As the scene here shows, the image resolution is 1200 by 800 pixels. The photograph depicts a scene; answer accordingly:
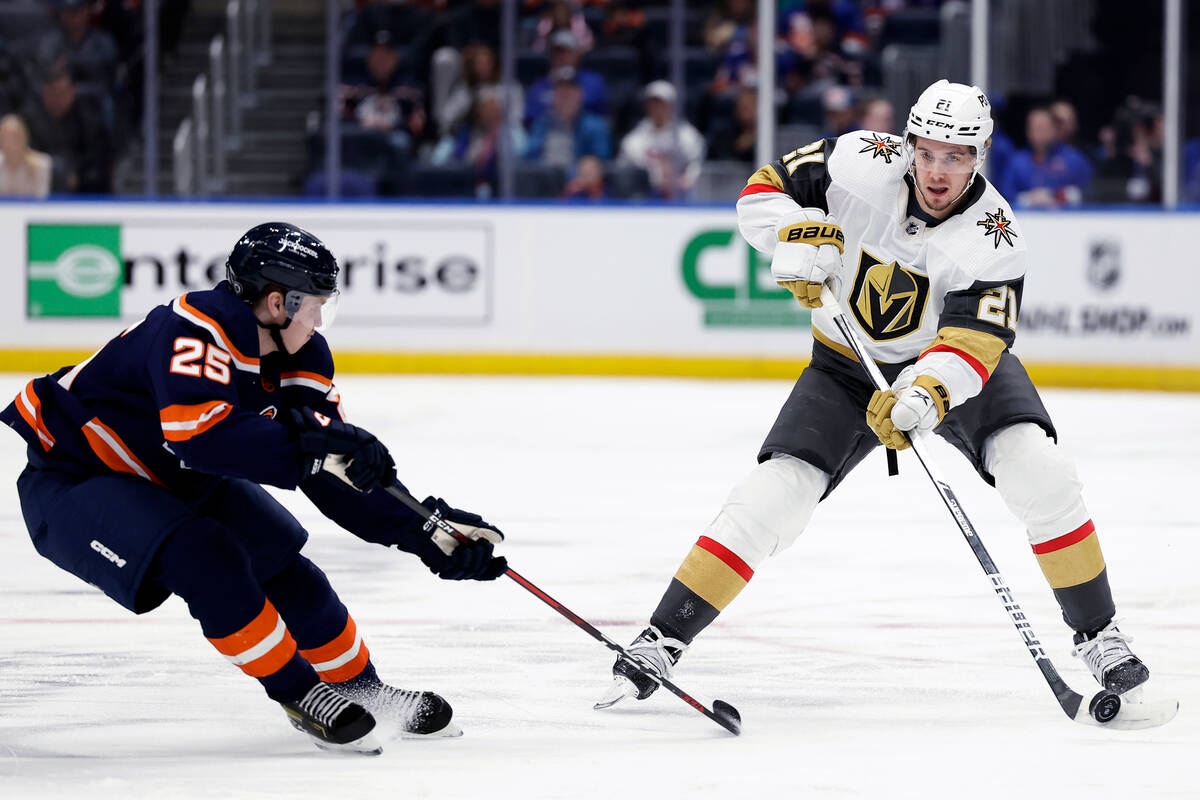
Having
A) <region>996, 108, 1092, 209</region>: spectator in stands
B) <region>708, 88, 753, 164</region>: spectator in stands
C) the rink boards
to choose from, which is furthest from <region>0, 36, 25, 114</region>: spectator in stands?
<region>996, 108, 1092, 209</region>: spectator in stands

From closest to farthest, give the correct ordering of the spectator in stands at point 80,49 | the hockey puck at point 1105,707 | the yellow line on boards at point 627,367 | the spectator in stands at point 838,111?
the hockey puck at point 1105,707, the yellow line on boards at point 627,367, the spectator in stands at point 80,49, the spectator in stands at point 838,111

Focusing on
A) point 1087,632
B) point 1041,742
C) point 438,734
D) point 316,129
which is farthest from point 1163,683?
point 316,129

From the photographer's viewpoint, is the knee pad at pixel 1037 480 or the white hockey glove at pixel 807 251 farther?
the white hockey glove at pixel 807 251

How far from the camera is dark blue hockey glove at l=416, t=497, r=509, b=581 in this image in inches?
117

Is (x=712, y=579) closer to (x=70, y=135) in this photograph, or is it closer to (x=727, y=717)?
(x=727, y=717)

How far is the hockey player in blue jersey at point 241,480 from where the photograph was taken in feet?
8.96

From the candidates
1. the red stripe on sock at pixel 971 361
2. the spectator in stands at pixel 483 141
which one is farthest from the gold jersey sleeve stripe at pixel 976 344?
the spectator in stands at pixel 483 141

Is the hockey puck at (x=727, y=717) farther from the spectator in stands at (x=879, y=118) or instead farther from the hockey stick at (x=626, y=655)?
the spectator in stands at (x=879, y=118)

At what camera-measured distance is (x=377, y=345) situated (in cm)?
892

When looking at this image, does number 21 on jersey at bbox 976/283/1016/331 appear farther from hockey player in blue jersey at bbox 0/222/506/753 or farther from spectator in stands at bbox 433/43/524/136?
spectator in stands at bbox 433/43/524/136

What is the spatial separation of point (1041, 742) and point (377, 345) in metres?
6.24

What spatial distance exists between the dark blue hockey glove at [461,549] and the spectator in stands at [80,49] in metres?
6.66

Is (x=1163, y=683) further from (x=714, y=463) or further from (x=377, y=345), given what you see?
(x=377, y=345)

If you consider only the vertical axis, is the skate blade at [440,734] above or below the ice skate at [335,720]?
below
